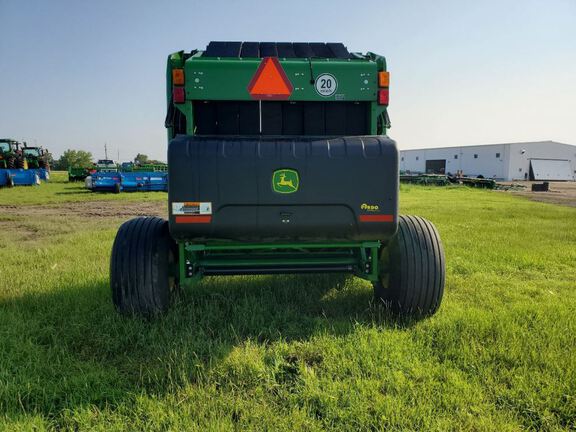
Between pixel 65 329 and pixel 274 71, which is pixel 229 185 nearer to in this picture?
pixel 274 71

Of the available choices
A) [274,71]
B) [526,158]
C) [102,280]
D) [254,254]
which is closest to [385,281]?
[254,254]

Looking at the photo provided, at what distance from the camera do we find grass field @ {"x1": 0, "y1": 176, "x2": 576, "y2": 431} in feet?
6.44

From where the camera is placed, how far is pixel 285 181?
2615 mm

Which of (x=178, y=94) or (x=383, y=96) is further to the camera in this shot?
(x=383, y=96)

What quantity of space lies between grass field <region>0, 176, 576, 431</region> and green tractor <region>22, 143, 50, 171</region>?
1067 inches

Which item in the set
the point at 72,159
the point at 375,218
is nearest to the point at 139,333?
the point at 375,218

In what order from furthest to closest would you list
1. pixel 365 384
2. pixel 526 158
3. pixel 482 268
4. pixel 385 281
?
1. pixel 526 158
2. pixel 482 268
3. pixel 385 281
4. pixel 365 384

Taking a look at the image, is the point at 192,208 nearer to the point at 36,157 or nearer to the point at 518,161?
the point at 36,157

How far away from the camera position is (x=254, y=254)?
3.17 metres

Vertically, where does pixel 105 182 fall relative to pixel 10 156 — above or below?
below

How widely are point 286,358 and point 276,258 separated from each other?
0.86 metres

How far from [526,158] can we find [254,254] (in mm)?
60433

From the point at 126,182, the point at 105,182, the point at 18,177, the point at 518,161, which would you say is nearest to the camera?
the point at 105,182

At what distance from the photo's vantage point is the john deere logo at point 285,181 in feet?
8.55
